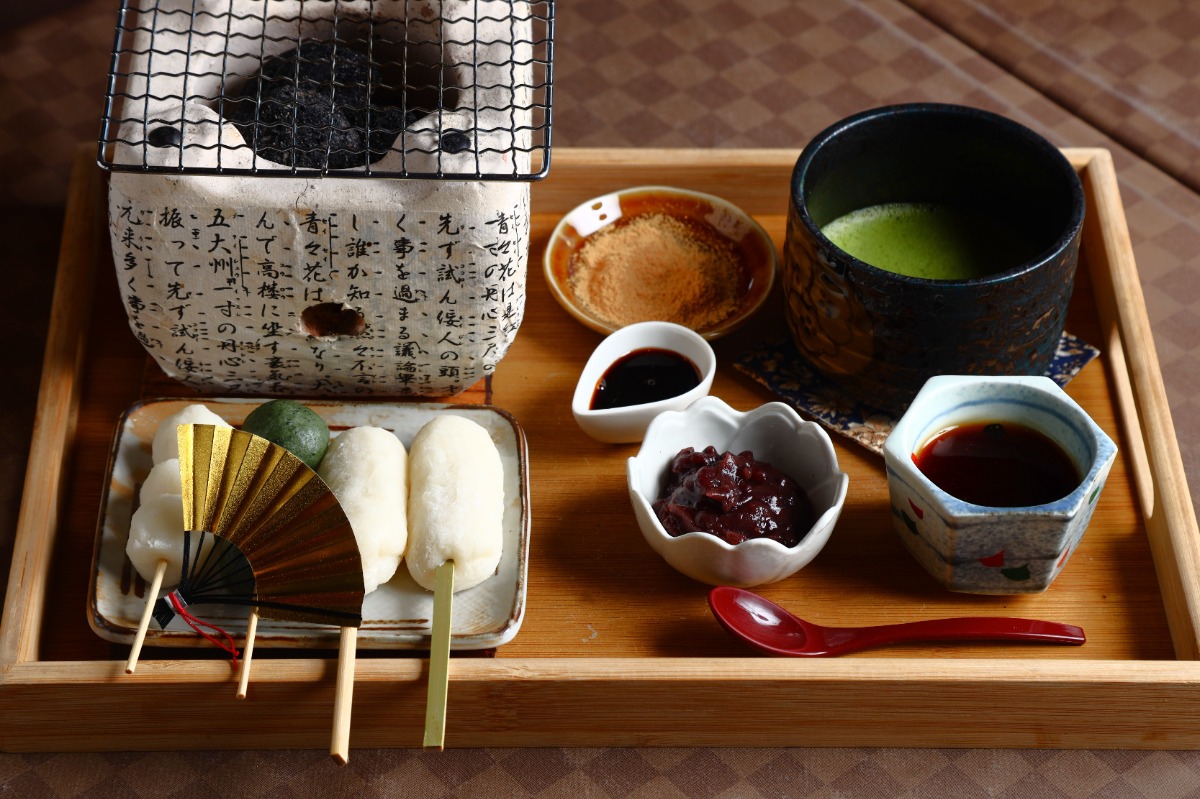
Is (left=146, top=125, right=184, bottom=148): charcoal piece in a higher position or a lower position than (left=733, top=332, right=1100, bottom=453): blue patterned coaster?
higher

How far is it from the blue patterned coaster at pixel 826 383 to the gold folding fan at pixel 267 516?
1.78 ft

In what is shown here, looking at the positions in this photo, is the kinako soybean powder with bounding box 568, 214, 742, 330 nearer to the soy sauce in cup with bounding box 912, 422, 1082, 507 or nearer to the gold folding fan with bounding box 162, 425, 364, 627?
the soy sauce in cup with bounding box 912, 422, 1082, 507

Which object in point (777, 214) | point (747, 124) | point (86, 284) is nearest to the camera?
point (86, 284)

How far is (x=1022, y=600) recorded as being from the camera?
1250 mm

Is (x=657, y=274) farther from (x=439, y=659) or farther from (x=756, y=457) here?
(x=439, y=659)

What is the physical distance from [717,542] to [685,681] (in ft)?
0.42

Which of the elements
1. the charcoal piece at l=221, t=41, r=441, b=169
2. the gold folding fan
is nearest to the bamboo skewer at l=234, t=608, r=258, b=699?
the gold folding fan

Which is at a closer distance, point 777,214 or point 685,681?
point 685,681

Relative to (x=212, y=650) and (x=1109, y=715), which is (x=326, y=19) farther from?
(x=1109, y=715)

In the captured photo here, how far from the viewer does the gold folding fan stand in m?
1.11

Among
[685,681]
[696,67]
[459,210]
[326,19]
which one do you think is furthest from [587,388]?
[696,67]

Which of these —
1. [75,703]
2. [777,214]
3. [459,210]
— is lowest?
[75,703]

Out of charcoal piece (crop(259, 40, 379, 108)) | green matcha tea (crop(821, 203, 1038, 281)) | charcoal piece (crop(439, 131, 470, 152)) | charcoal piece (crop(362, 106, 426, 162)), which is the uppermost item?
charcoal piece (crop(439, 131, 470, 152))

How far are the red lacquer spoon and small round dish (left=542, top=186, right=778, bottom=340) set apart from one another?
36 centimetres
